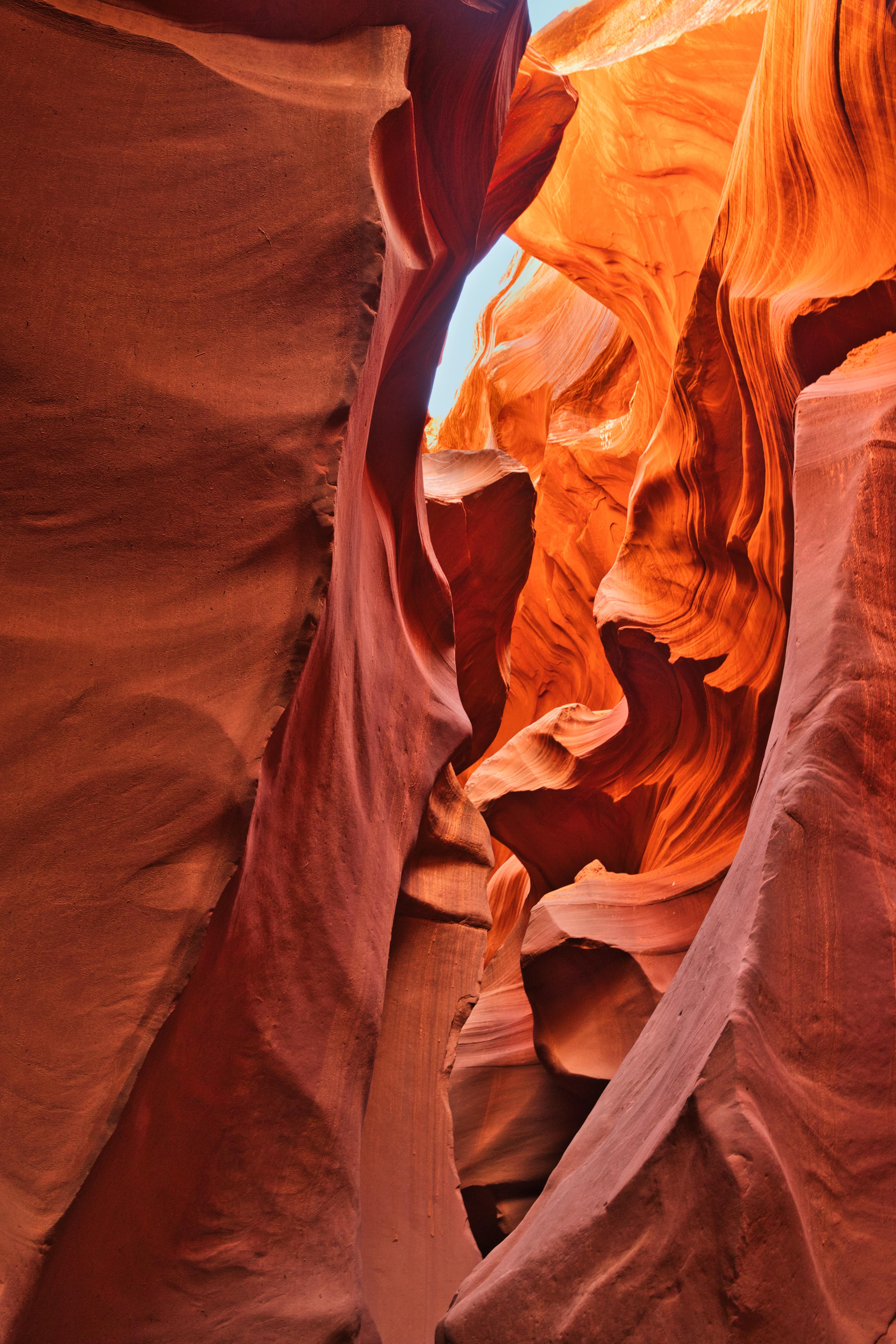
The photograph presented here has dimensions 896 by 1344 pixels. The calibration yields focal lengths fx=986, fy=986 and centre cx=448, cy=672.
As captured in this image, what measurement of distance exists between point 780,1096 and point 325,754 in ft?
3.97

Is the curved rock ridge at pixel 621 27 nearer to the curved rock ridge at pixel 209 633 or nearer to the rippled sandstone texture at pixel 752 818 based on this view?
the rippled sandstone texture at pixel 752 818

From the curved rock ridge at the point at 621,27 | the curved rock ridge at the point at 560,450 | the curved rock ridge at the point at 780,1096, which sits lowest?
the curved rock ridge at the point at 780,1096

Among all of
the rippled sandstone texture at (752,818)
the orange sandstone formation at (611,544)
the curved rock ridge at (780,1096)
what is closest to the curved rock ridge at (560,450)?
the orange sandstone formation at (611,544)

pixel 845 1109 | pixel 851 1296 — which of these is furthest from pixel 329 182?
pixel 851 1296

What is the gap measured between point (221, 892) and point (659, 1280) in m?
1.01

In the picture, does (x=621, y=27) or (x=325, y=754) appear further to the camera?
(x=621, y=27)

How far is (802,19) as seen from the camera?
3.70 meters

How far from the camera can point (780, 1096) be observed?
1.79 metres

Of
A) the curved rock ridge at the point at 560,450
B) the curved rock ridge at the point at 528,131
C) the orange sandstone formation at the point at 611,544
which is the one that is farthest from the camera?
the curved rock ridge at the point at 560,450

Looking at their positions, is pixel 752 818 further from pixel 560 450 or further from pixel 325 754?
pixel 560 450

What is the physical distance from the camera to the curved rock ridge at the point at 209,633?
1.74 m

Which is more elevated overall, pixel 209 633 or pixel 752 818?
pixel 209 633

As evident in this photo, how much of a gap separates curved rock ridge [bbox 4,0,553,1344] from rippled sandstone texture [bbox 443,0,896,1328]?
575 millimetres

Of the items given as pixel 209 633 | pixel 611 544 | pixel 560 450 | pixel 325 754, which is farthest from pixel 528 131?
pixel 611 544
